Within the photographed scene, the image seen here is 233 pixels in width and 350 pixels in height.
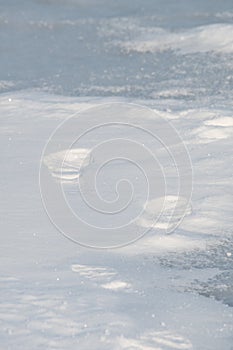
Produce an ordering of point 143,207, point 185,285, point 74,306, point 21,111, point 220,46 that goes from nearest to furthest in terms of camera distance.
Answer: point 74,306 → point 185,285 → point 143,207 → point 21,111 → point 220,46

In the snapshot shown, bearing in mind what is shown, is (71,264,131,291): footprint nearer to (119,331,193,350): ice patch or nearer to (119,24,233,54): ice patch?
(119,331,193,350): ice patch

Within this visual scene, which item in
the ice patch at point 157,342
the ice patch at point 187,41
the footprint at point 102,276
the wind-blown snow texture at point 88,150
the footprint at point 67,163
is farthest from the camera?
the ice patch at point 187,41

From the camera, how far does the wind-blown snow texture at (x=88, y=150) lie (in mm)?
3359

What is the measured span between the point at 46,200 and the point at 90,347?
143 centimetres

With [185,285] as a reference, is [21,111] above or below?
above

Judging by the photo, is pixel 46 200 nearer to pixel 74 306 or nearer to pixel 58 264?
pixel 58 264

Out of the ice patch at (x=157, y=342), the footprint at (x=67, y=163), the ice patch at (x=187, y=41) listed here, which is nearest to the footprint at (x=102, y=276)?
the ice patch at (x=157, y=342)

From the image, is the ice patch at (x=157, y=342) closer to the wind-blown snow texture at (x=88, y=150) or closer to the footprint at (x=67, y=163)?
the wind-blown snow texture at (x=88, y=150)

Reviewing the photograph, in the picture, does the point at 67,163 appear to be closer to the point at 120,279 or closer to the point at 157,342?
the point at 120,279

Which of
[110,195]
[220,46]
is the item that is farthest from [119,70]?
[110,195]

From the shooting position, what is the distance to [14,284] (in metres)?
3.65

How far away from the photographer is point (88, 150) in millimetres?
5180

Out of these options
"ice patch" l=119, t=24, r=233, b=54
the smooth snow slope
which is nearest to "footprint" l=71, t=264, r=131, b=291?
the smooth snow slope

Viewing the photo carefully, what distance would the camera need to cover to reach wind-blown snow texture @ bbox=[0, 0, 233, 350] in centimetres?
336
